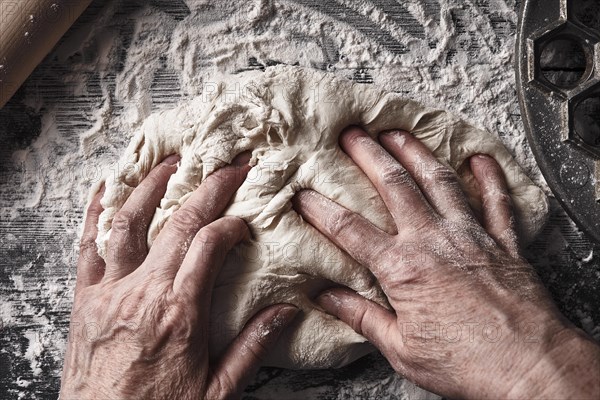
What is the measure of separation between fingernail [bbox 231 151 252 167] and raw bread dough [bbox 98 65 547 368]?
0.02 m

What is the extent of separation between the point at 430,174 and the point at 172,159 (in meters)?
0.58

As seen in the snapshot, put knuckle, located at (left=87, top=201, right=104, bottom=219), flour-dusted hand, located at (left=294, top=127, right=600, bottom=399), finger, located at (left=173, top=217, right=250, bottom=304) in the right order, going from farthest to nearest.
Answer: knuckle, located at (left=87, top=201, right=104, bottom=219) → finger, located at (left=173, top=217, right=250, bottom=304) → flour-dusted hand, located at (left=294, top=127, right=600, bottom=399)

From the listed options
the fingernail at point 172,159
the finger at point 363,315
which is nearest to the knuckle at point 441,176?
the finger at point 363,315

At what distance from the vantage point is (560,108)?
3.91 ft

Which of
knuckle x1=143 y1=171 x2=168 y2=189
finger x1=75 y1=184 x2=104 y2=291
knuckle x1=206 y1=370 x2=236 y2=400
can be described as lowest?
knuckle x1=206 y1=370 x2=236 y2=400

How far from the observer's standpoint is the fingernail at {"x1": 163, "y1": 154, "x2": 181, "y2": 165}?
1.23 meters

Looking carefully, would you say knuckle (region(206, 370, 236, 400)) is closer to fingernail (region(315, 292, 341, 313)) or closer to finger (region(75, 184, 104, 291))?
fingernail (region(315, 292, 341, 313))

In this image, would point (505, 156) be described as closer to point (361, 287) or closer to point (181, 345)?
point (361, 287)

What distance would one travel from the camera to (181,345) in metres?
1.06

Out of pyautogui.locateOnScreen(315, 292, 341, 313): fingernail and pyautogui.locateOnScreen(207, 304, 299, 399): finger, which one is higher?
pyautogui.locateOnScreen(315, 292, 341, 313): fingernail

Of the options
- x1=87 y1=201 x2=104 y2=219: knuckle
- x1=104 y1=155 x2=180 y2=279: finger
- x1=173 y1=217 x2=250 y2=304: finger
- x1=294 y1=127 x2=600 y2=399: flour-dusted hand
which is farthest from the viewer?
x1=87 y1=201 x2=104 y2=219: knuckle

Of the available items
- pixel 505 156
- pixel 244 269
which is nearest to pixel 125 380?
pixel 244 269

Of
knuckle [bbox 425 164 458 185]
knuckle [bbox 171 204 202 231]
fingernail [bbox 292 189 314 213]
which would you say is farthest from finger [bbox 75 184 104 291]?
knuckle [bbox 425 164 458 185]

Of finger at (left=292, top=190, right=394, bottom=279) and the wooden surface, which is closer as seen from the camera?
finger at (left=292, top=190, right=394, bottom=279)
